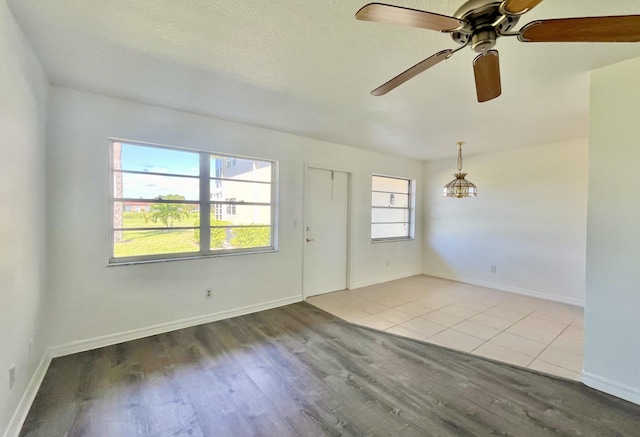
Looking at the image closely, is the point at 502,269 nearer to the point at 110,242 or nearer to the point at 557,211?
the point at 557,211

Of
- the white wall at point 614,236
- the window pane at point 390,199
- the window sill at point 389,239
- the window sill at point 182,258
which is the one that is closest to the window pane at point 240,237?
the window sill at point 182,258

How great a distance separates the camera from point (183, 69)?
217 centimetres

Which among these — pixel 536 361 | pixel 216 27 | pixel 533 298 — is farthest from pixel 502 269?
pixel 216 27

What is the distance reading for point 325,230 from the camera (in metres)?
4.55

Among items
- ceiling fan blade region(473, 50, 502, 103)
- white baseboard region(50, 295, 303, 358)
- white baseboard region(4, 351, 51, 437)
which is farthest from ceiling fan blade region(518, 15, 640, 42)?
white baseboard region(50, 295, 303, 358)

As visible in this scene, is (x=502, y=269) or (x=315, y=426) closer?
(x=315, y=426)

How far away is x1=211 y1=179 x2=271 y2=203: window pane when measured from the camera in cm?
347

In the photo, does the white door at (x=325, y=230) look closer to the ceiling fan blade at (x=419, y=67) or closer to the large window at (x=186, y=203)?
the large window at (x=186, y=203)

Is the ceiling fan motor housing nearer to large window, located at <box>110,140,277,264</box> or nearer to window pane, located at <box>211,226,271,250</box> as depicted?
large window, located at <box>110,140,277,264</box>

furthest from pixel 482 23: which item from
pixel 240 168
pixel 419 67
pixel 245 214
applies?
pixel 245 214

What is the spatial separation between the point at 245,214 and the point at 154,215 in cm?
107

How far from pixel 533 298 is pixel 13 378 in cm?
596

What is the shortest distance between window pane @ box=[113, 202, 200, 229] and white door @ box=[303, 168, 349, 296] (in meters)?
1.64

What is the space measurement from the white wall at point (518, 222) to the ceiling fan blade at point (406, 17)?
376 centimetres
